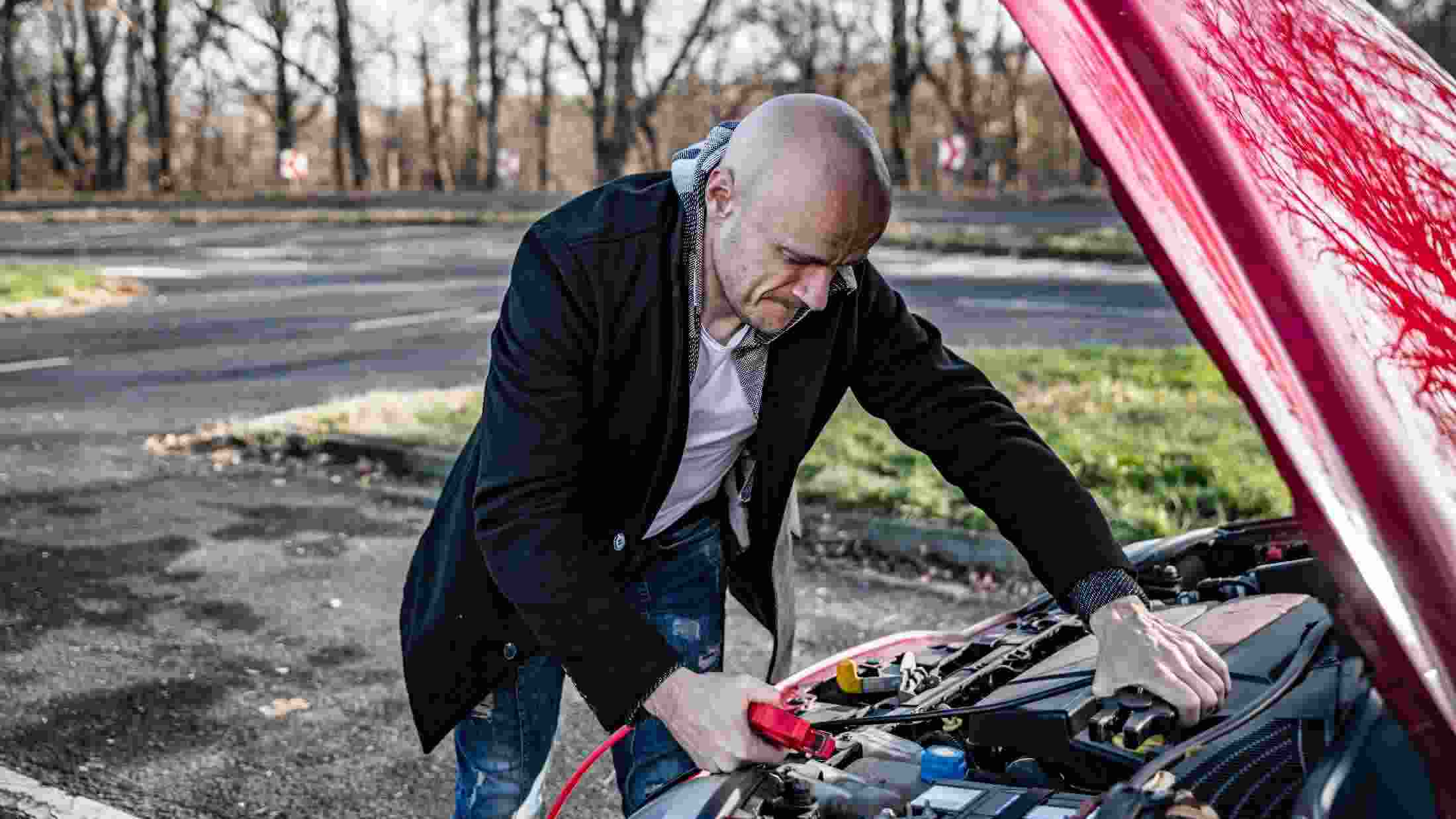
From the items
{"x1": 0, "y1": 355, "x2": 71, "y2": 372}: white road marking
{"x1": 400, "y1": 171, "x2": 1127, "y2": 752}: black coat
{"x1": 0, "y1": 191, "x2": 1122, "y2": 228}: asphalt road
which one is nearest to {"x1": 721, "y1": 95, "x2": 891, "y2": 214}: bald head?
{"x1": 400, "y1": 171, "x2": 1127, "y2": 752}: black coat

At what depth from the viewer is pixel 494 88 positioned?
42.2 metres

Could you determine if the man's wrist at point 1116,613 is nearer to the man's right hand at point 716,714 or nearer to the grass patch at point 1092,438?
the man's right hand at point 716,714

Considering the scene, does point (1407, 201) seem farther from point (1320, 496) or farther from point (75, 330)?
point (75, 330)

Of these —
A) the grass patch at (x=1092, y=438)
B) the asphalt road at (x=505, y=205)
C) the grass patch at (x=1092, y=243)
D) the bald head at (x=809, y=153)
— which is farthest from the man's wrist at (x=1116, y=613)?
the asphalt road at (x=505, y=205)

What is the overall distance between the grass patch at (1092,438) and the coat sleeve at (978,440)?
2.96m

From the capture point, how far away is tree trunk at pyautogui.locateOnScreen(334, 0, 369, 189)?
117 feet

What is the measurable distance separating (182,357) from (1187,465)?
7.81m

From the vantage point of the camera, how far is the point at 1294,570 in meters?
2.42

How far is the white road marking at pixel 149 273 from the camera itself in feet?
56.6

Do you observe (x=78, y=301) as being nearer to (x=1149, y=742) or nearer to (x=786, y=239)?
(x=786, y=239)

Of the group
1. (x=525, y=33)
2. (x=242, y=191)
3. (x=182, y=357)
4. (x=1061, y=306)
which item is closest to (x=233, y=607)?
(x=182, y=357)

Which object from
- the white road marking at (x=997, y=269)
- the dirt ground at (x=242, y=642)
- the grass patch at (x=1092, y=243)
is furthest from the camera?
the grass patch at (x=1092, y=243)

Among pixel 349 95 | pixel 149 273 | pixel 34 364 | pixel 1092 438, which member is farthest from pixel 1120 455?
pixel 349 95

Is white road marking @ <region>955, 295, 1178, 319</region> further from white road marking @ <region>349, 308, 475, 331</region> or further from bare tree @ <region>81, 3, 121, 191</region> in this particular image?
bare tree @ <region>81, 3, 121, 191</region>
